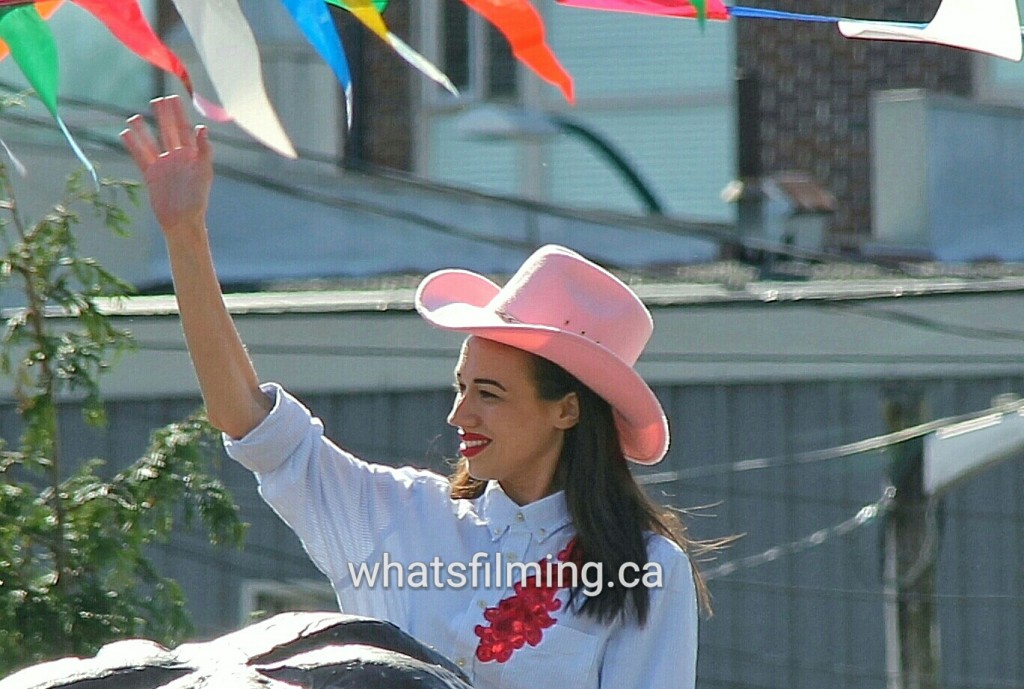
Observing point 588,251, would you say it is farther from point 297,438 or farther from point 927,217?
point 297,438

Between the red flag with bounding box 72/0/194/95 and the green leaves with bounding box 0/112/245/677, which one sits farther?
the green leaves with bounding box 0/112/245/677

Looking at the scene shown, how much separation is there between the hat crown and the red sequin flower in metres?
0.38

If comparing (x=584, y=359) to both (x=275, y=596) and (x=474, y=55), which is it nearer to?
(x=275, y=596)

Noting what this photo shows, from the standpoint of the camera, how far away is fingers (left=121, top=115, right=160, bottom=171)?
2564mm

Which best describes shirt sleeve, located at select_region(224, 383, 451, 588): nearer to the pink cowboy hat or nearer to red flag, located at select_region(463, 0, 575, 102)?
the pink cowboy hat

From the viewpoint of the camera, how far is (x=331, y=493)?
2713mm

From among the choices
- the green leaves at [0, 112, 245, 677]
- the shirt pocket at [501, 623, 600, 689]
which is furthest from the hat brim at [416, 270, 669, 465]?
the green leaves at [0, 112, 245, 677]

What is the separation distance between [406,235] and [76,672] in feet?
25.7

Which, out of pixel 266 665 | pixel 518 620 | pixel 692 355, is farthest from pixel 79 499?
pixel 692 355

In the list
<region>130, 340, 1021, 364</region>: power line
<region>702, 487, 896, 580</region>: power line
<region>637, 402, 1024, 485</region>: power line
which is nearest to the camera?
<region>637, 402, 1024, 485</region>: power line

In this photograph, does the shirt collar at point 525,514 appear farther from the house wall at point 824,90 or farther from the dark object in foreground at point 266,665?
the house wall at point 824,90

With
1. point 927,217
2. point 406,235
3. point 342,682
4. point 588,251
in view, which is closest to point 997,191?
point 927,217

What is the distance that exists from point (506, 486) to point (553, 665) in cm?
29

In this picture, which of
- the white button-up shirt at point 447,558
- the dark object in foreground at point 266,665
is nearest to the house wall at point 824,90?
the white button-up shirt at point 447,558
